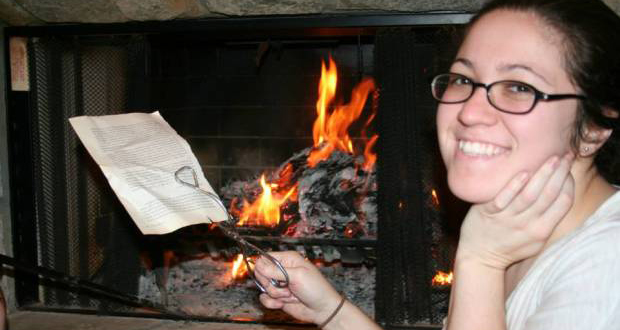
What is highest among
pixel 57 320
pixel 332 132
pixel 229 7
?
pixel 229 7

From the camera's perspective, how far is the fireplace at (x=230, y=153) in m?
2.18

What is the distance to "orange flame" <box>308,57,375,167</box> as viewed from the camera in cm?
283

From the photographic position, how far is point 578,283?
0.83 meters

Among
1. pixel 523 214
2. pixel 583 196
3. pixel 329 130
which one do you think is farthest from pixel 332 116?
pixel 523 214

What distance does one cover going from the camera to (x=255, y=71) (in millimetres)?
2922

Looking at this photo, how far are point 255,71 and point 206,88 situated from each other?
0.26 meters

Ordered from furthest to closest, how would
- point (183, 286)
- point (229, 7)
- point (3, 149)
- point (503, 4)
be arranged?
point (183, 286) < point (3, 149) < point (229, 7) < point (503, 4)

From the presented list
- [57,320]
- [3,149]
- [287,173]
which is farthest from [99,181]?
[287,173]

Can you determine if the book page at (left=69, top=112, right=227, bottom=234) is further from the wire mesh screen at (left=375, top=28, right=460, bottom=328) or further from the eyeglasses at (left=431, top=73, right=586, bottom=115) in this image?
the wire mesh screen at (left=375, top=28, right=460, bottom=328)

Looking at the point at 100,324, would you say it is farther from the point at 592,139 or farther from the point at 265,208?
the point at 592,139

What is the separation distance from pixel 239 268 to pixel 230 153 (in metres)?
0.60

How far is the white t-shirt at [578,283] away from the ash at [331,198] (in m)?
1.61

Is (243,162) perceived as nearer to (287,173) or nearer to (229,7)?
(287,173)

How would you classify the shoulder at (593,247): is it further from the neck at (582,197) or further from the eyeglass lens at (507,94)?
the eyeglass lens at (507,94)
